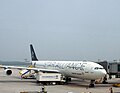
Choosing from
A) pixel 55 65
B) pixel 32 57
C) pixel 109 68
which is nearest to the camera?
pixel 109 68

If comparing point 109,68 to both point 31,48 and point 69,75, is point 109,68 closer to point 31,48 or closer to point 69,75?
point 69,75

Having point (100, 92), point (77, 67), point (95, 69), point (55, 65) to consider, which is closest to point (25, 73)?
point (55, 65)

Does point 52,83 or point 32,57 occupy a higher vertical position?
point 32,57

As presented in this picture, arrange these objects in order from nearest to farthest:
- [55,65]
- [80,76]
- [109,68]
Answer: [80,76] → [109,68] → [55,65]

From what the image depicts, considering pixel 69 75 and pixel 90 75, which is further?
pixel 69 75

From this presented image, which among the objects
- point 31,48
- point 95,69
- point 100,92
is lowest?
point 100,92

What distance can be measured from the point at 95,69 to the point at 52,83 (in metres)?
7.43

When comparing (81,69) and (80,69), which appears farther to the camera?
(80,69)

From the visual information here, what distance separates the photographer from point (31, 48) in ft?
188

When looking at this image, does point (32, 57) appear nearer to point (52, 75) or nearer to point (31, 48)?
point (31, 48)

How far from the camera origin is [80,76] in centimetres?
3219

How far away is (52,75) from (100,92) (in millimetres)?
10581

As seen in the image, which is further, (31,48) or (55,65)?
(31,48)

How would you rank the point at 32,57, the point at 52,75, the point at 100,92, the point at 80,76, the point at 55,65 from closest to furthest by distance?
the point at 100,92 → the point at 80,76 → the point at 52,75 → the point at 55,65 → the point at 32,57
